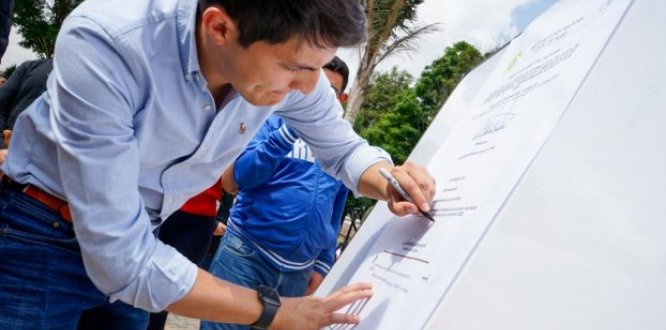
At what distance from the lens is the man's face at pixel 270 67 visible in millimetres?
964

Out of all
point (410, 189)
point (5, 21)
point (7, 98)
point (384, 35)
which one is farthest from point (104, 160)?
point (384, 35)

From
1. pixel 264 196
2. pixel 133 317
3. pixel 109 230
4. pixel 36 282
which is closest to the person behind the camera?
pixel 109 230

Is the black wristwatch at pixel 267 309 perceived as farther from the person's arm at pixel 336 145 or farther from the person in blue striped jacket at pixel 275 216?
the person in blue striped jacket at pixel 275 216

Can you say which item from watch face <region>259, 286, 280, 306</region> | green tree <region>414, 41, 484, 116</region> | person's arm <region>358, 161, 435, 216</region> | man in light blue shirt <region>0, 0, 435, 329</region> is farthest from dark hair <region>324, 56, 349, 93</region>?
green tree <region>414, 41, 484, 116</region>

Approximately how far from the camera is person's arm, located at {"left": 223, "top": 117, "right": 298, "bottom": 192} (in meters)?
2.11

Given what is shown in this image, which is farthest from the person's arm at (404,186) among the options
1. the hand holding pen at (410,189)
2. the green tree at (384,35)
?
the green tree at (384,35)

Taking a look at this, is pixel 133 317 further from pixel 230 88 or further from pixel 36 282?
pixel 230 88

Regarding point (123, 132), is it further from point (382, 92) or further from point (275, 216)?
point (382, 92)

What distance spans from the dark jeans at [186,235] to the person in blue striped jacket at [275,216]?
0.76 feet

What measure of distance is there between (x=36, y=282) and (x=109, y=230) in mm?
310

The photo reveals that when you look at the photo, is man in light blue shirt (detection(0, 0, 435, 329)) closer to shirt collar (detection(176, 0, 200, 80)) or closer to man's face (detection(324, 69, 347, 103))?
shirt collar (detection(176, 0, 200, 80))

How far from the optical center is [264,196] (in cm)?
230

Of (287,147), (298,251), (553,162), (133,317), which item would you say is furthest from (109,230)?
(298,251)
